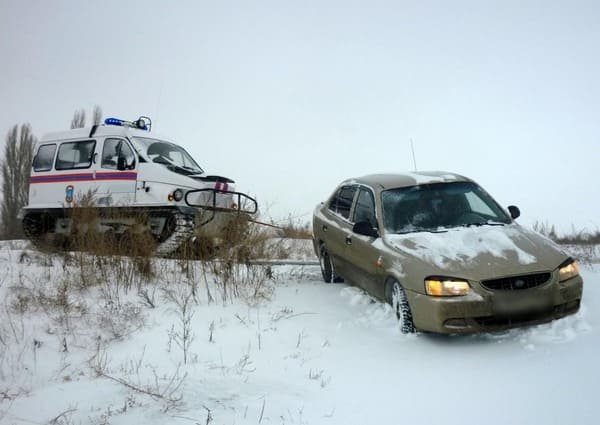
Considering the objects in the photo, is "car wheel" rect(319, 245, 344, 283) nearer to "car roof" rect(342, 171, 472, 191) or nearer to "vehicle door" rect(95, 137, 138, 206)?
"car roof" rect(342, 171, 472, 191)

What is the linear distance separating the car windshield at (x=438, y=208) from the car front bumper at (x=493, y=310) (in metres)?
1.12

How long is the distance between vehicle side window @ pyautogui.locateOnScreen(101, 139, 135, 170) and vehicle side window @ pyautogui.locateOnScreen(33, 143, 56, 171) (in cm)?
151

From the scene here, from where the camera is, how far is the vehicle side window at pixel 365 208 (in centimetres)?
517

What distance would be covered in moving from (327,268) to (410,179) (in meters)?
1.82

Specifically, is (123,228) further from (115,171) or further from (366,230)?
(366,230)

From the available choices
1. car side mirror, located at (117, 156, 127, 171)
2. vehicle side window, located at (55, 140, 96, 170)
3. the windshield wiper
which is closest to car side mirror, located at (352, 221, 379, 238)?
the windshield wiper

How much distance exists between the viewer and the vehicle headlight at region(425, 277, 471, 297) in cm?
373

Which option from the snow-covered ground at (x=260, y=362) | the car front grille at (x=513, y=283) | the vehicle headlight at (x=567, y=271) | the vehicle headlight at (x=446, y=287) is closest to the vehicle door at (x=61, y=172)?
the snow-covered ground at (x=260, y=362)

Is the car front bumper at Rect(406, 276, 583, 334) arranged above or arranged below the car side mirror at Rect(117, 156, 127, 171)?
below

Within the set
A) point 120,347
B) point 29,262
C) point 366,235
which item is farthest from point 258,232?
point 29,262

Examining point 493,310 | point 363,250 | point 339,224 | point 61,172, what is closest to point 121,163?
point 61,172

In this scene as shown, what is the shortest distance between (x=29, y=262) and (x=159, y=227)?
201 cm

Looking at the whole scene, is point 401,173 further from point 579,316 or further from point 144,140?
point 144,140

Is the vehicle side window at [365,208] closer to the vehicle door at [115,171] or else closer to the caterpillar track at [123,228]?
the caterpillar track at [123,228]
